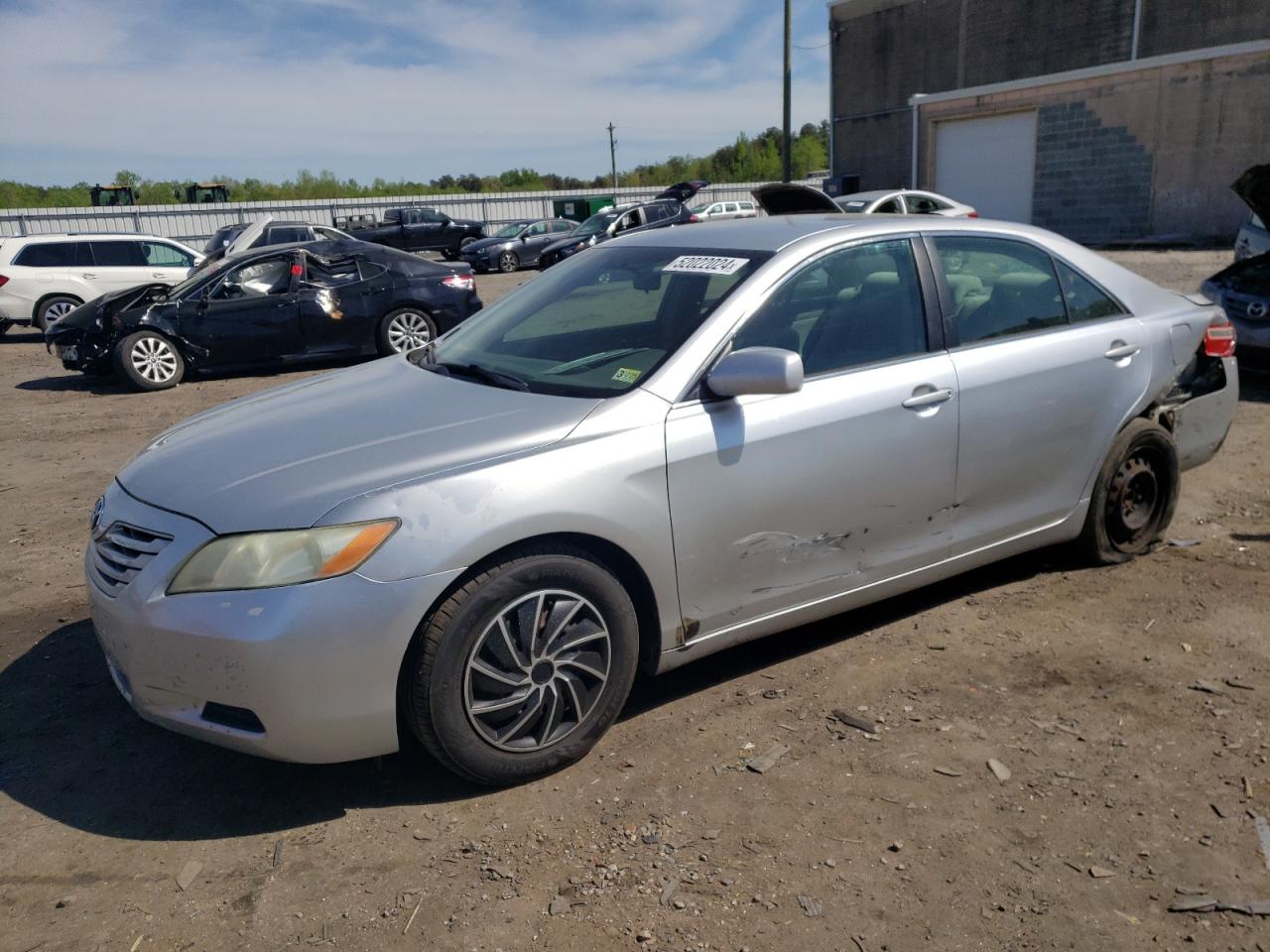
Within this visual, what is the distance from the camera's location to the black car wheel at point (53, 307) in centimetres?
1595

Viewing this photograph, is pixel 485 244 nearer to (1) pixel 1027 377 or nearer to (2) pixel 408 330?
(2) pixel 408 330

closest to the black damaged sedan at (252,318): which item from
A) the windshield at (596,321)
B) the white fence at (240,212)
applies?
the windshield at (596,321)

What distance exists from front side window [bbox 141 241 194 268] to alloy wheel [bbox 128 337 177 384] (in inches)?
248

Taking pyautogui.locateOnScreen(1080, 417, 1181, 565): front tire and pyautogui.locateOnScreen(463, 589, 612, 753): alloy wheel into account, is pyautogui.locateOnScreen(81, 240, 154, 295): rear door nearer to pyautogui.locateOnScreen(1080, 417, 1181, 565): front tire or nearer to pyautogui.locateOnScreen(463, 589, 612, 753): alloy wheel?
pyautogui.locateOnScreen(463, 589, 612, 753): alloy wheel

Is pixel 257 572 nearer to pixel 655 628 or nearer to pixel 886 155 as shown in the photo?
pixel 655 628

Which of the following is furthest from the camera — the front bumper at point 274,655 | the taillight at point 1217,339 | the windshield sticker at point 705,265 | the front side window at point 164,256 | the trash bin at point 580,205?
the trash bin at point 580,205

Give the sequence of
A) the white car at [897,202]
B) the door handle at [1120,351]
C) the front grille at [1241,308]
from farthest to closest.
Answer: the white car at [897,202] < the front grille at [1241,308] < the door handle at [1120,351]

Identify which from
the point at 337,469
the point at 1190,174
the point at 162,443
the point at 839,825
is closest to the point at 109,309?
the point at 162,443

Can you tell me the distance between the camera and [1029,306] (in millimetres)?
4203

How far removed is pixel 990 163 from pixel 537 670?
29.2 meters

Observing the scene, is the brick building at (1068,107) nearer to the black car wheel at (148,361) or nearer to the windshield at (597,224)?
the windshield at (597,224)

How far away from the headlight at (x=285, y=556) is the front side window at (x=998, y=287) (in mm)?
2448

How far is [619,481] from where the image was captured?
307cm

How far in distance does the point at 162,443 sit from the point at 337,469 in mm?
1055
